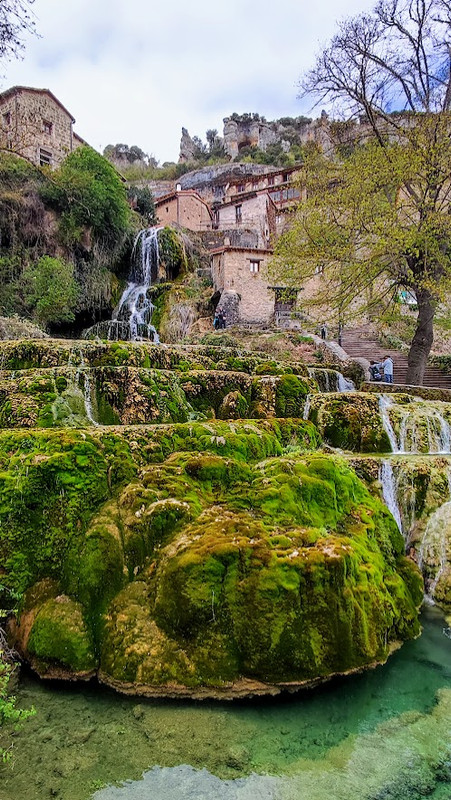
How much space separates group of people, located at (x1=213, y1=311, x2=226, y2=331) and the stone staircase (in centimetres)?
653

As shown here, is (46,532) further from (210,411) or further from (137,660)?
(210,411)

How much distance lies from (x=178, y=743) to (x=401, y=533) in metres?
4.31

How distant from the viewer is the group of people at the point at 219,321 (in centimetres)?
2564

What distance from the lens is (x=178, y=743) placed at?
327 centimetres

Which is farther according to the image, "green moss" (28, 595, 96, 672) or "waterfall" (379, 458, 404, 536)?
"waterfall" (379, 458, 404, 536)

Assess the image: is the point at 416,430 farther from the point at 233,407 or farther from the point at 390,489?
the point at 233,407

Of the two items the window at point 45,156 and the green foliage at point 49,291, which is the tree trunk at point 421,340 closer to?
the green foliage at point 49,291

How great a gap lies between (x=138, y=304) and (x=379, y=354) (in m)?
11.6

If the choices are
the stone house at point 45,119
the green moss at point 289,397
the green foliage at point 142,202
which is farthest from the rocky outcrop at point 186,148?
the green moss at point 289,397

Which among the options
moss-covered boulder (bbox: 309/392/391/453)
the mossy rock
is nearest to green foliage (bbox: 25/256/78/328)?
the mossy rock

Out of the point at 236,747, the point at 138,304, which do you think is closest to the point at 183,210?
the point at 138,304

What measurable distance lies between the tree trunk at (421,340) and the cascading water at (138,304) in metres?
10.8

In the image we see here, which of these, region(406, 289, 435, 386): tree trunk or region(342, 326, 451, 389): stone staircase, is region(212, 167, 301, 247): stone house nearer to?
region(342, 326, 451, 389): stone staircase

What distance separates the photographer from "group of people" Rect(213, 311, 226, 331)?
2564 centimetres
